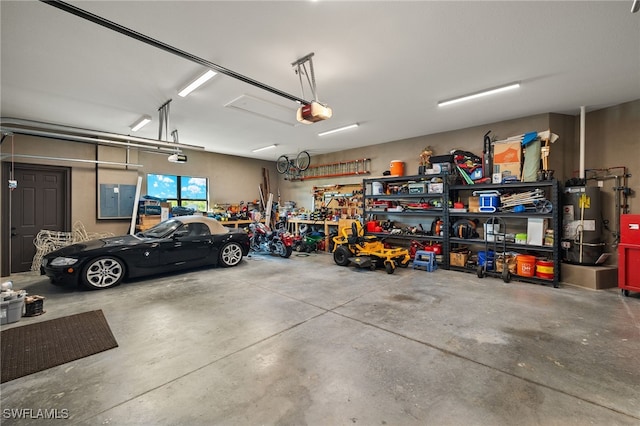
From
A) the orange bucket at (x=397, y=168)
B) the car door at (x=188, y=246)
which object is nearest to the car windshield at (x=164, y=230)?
the car door at (x=188, y=246)

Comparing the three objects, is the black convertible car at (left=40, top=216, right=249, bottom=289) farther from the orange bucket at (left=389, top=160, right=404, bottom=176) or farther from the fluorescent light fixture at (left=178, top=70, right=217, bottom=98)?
the orange bucket at (left=389, top=160, right=404, bottom=176)

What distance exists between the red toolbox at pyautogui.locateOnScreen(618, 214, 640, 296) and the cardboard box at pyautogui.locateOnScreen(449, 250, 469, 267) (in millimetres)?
2173

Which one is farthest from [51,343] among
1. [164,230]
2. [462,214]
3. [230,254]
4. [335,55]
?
[462,214]

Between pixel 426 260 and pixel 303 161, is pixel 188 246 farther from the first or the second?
pixel 303 161

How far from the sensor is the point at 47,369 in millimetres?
2262

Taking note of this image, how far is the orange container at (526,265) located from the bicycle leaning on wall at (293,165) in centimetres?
636

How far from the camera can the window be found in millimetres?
7605

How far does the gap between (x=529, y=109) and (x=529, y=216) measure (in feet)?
6.36

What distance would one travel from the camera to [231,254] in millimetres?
6090

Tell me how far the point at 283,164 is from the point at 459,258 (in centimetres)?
654

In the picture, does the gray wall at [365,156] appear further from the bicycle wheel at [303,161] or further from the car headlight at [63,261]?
the car headlight at [63,261]

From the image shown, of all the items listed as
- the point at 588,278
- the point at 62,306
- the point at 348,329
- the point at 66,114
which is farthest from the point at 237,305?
the point at 588,278

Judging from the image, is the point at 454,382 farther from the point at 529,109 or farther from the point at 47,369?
the point at 529,109

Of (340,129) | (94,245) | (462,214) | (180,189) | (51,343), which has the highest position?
(340,129)
